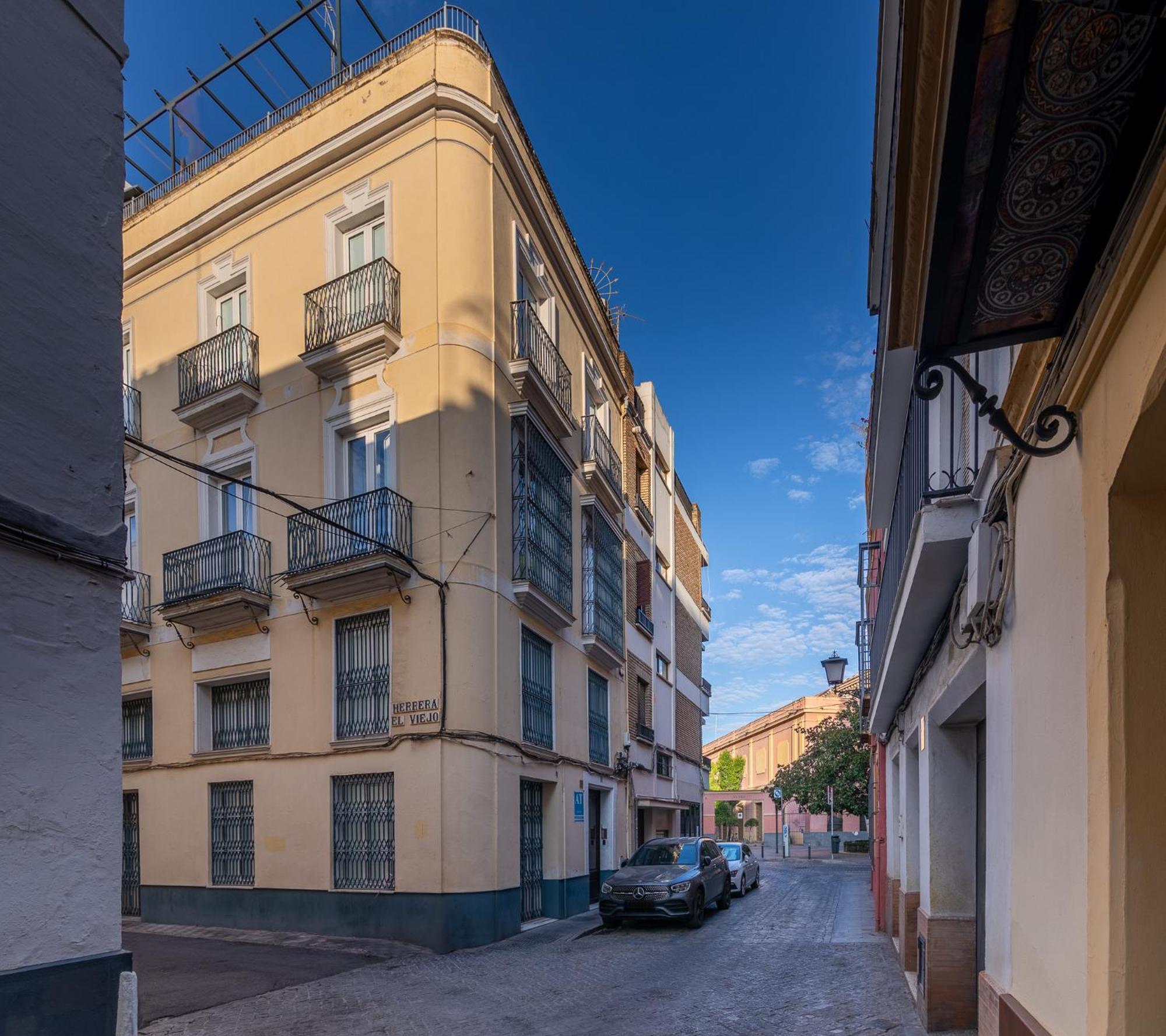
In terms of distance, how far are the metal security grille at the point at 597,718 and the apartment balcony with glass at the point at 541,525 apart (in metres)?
2.65

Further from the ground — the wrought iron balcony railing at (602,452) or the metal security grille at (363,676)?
the wrought iron balcony railing at (602,452)

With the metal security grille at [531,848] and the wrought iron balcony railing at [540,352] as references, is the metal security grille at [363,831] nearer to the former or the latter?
the metal security grille at [531,848]

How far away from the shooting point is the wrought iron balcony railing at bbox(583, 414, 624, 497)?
19.9m

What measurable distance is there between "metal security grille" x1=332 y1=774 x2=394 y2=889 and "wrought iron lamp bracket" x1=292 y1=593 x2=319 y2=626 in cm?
235

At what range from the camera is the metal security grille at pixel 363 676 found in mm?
14516

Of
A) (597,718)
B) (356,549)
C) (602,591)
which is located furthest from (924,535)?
(597,718)

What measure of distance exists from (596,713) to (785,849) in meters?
23.6

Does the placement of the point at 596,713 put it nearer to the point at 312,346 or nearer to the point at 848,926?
the point at 848,926

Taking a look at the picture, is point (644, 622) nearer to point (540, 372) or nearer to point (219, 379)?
point (540, 372)

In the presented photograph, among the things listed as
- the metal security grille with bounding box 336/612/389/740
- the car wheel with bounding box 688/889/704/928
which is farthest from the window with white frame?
the car wheel with bounding box 688/889/704/928

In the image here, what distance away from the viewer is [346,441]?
15773 mm

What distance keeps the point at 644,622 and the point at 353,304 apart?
12238mm

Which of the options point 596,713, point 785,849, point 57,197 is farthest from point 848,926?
point 785,849

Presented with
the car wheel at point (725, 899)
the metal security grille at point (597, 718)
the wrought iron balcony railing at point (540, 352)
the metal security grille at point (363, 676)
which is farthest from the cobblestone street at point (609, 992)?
the wrought iron balcony railing at point (540, 352)
